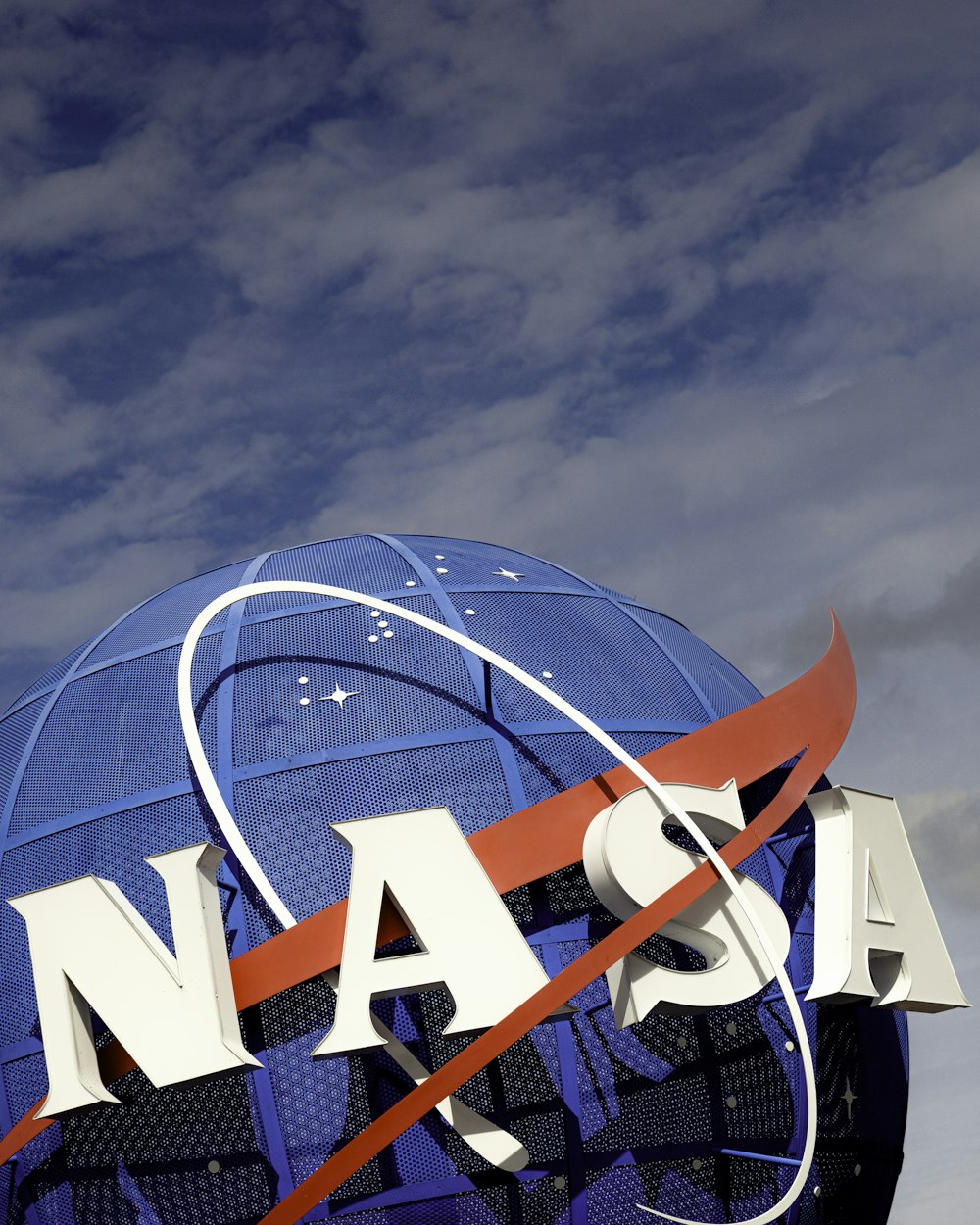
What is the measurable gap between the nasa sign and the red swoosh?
3 cm

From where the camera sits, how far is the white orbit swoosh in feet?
40.6

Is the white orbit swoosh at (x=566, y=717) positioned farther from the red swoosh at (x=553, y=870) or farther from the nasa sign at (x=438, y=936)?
the red swoosh at (x=553, y=870)

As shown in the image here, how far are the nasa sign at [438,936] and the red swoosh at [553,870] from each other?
30mm

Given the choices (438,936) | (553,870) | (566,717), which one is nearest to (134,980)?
(438,936)

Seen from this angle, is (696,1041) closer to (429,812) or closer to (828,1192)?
(828,1192)

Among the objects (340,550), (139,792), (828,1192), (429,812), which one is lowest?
(828,1192)

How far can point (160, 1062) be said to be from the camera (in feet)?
38.2

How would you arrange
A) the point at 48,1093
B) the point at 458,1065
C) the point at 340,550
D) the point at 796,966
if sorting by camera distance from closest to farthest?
the point at 458,1065
the point at 48,1093
the point at 796,966
the point at 340,550

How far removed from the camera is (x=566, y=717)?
552 inches

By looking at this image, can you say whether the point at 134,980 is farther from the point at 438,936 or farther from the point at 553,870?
the point at 553,870

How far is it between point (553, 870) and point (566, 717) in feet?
6.45

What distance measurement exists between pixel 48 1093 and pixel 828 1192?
712cm

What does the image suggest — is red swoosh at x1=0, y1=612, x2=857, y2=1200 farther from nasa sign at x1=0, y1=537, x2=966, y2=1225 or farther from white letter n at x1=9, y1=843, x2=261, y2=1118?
white letter n at x1=9, y1=843, x2=261, y2=1118

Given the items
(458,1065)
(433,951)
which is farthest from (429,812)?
(458,1065)
